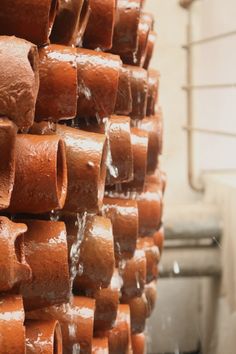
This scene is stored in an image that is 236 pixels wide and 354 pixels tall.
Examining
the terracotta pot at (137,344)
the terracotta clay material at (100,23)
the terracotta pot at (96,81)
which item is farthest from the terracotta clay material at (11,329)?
the terracotta pot at (137,344)

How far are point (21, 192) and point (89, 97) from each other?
0.88 ft

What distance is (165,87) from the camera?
3305 mm

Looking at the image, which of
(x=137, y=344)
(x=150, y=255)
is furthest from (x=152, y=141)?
(x=137, y=344)

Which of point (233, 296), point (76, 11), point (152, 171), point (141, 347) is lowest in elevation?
point (233, 296)

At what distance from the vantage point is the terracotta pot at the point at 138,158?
127 cm

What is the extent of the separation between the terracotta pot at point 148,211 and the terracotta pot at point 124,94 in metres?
0.36

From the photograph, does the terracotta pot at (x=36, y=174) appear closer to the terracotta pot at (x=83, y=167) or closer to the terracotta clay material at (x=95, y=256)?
the terracotta pot at (x=83, y=167)

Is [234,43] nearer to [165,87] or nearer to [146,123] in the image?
[165,87]

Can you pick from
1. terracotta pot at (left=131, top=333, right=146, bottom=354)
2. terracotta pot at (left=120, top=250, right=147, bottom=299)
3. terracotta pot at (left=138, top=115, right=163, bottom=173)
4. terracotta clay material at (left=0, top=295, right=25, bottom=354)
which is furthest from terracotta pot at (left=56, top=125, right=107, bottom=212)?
terracotta pot at (left=131, top=333, right=146, bottom=354)

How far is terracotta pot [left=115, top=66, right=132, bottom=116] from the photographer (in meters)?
1.13

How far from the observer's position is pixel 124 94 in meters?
1.15

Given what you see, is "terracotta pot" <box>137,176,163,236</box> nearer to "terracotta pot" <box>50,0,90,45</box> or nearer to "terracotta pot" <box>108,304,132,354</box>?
"terracotta pot" <box>108,304,132,354</box>

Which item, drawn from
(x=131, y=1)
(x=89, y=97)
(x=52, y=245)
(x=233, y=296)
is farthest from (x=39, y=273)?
(x=233, y=296)

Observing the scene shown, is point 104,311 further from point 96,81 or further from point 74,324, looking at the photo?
point 96,81
